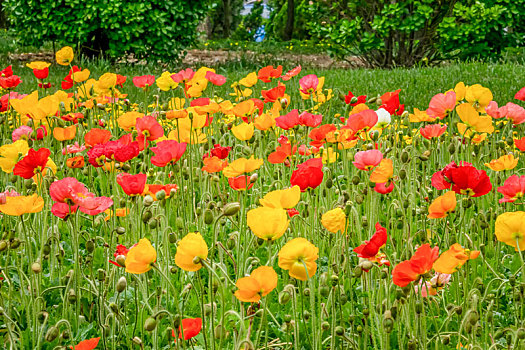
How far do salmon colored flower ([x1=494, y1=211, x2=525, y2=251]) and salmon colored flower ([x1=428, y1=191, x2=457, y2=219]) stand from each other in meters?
0.21

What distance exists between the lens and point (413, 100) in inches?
232

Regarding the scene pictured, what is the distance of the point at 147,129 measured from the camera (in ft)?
7.27

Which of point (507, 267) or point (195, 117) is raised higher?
point (195, 117)

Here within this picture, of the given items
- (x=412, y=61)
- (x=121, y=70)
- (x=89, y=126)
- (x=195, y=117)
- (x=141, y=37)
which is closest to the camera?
(x=195, y=117)

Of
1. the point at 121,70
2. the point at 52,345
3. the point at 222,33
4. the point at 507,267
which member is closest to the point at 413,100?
the point at 507,267

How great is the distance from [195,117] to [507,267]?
141 cm

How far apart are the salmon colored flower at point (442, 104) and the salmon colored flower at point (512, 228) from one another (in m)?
1.22

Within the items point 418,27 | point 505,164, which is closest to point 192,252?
point 505,164

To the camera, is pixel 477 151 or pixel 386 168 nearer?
pixel 386 168

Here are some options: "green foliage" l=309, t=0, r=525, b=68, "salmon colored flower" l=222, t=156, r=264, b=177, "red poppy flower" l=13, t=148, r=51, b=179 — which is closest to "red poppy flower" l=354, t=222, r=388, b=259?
"salmon colored flower" l=222, t=156, r=264, b=177

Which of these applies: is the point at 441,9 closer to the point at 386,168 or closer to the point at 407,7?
the point at 407,7

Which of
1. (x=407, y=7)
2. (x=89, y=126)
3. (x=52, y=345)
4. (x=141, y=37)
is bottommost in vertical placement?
(x=52, y=345)

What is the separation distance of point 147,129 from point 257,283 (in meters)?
1.23

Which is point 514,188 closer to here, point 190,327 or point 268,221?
point 268,221
